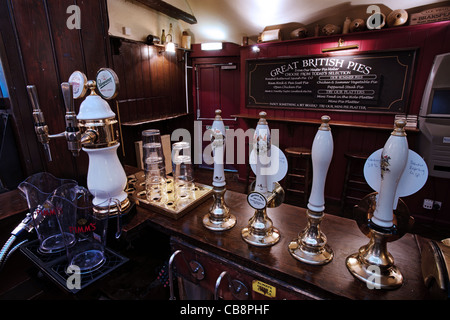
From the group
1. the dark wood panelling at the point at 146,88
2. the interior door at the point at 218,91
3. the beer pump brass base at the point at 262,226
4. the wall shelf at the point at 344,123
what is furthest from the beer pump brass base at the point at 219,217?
the interior door at the point at 218,91

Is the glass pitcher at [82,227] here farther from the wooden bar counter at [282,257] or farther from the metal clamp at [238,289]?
the metal clamp at [238,289]

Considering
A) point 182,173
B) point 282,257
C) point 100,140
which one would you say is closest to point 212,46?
point 182,173

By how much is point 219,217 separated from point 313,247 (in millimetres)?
425

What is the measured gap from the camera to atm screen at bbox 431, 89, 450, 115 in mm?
2445

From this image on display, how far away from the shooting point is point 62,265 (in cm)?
91

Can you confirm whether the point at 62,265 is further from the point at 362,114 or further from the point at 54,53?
the point at 362,114

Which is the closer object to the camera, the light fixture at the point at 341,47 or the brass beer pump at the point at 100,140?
the brass beer pump at the point at 100,140

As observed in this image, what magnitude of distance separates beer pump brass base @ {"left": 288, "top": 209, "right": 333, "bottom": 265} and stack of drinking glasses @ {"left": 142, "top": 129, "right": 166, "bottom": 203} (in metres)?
0.80

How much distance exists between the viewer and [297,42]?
3490 millimetres

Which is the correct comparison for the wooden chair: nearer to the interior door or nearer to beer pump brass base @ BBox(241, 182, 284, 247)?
the interior door

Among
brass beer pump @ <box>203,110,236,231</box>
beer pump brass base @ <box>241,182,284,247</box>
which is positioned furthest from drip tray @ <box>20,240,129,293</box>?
beer pump brass base @ <box>241,182,284,247</box>

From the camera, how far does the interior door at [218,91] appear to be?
4699mm

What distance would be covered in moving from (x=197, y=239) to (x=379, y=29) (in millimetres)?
3315

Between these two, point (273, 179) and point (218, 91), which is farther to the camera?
point (218, 91)
